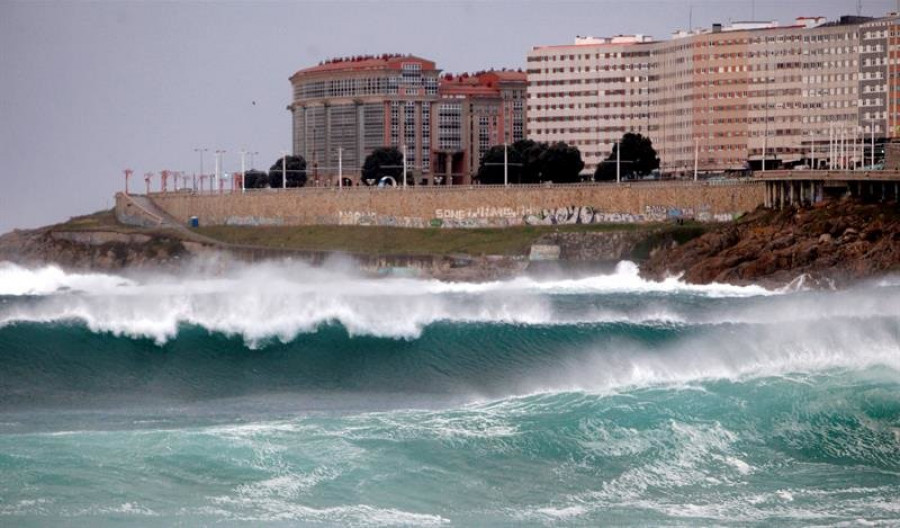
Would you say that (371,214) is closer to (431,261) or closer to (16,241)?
(431,261)

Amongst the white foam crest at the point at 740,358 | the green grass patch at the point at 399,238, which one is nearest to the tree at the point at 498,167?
the green grass patch at the point at 399,238

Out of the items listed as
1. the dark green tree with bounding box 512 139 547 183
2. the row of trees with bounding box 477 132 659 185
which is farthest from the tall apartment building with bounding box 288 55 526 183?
the dark green tree with bounding box 512 139 547 183

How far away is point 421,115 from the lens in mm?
159375

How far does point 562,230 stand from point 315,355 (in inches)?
2223

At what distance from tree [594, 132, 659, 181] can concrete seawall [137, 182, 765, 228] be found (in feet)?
74.0

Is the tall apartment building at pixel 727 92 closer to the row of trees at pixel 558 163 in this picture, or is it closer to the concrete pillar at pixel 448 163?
the row of trees at pixel 558 163

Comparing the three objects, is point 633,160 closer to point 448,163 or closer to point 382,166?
point 382,166

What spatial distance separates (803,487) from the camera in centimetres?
2939

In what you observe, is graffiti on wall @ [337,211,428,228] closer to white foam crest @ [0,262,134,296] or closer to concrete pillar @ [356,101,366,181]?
white foam crest @ [0,262,134,296]

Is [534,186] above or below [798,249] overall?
above

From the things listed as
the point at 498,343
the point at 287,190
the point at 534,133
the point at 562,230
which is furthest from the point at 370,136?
the point at 498,343

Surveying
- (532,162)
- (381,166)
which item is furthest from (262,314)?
(381,166)

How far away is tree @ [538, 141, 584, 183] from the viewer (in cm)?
12588

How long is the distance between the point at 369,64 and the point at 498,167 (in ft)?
101
